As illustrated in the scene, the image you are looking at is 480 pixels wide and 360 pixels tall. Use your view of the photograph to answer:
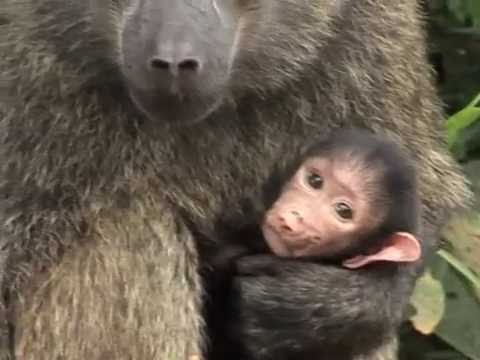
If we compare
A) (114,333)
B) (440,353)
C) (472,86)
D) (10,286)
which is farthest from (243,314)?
(472,86)

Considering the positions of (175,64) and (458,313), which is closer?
(175,64)

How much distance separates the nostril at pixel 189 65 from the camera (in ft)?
8.12

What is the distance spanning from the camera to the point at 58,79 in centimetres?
286

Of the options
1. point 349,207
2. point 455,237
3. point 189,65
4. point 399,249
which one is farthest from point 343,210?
point 455,237

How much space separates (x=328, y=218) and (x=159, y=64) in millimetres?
554

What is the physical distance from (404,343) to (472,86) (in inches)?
28.0

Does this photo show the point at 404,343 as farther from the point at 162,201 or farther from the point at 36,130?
the point at 36,130

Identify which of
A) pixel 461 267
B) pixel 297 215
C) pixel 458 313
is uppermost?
pixel 297 215

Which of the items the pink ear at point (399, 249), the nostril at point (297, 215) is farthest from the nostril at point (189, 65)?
the pink ear at point (399, 249)

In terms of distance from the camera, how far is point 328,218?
Result: 2.86 m

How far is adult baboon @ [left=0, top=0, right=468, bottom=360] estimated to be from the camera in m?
2.87

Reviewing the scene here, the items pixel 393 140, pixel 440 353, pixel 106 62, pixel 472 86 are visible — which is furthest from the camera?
pixel 472 86

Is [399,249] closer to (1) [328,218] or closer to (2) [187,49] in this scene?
(1) [328,218]

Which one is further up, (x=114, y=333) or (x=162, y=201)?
(x=162, y=201)
